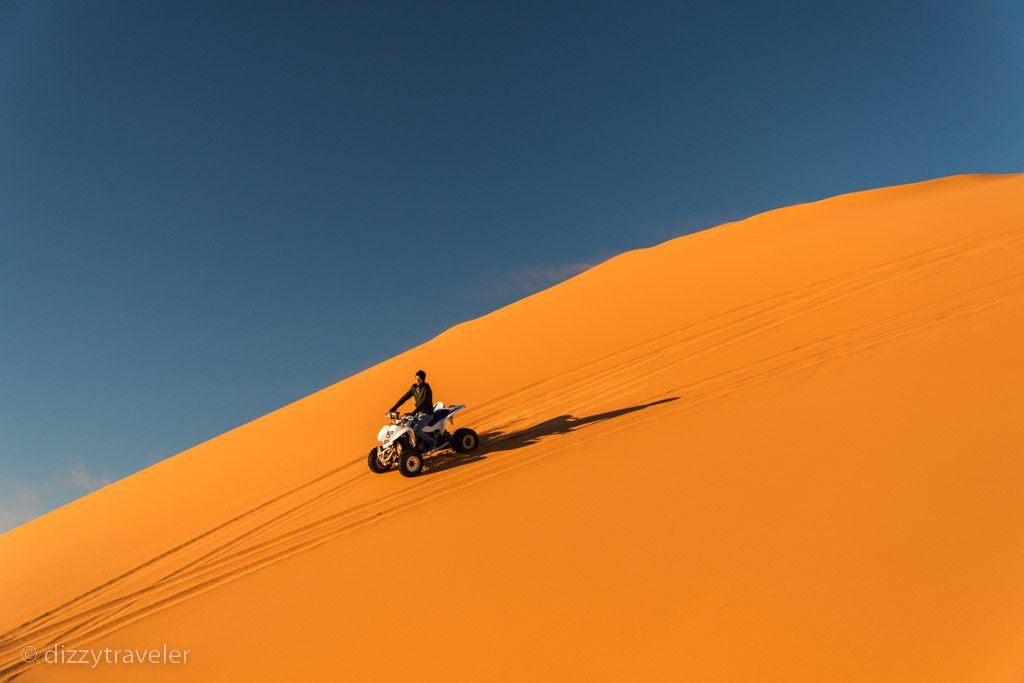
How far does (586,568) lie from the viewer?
17.1 feet

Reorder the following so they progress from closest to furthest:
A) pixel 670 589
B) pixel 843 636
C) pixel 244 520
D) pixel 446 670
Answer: pixel 843 636, pixel 446 670, pixel 670 589, pixel 244 520

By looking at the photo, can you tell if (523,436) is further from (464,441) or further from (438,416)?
(438,416)

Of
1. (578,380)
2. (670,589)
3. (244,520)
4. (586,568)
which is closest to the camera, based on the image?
(670,589)


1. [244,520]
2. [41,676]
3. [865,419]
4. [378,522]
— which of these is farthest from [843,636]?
[244,520]

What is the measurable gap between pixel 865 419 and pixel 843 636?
3.50 m

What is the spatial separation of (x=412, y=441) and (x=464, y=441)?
73 cm

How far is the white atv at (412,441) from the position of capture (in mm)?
8492

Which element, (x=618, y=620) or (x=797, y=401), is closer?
(x=618, y=620)

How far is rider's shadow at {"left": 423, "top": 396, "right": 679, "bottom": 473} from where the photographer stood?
8.66 m

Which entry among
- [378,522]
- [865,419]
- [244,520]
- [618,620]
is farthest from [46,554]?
[865,419]

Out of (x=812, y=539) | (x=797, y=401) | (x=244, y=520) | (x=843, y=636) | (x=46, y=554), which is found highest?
(x=46, y=554)

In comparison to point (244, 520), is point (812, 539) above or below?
below

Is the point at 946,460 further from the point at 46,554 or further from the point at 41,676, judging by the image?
the point at 46,554

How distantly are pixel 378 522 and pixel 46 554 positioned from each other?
227 inches
